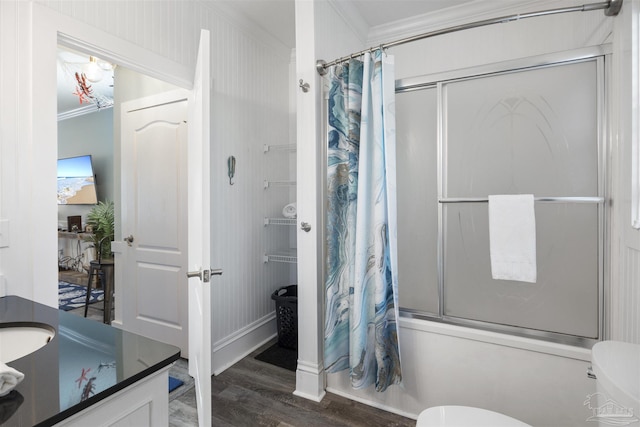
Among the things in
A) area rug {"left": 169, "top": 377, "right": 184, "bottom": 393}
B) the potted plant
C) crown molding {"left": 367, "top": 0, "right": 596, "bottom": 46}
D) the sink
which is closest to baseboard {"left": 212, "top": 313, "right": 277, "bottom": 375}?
area rug {"left": 169, "top": 377, "right": 184, "bottom": 393}

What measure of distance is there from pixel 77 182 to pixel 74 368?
5.47 meters

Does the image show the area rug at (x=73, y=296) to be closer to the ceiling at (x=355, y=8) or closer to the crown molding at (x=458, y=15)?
the ceiling at (x=355, y=8)

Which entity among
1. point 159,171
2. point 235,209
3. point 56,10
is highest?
point 56,10

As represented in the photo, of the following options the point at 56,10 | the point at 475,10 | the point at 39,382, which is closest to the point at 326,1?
the point at 475,10

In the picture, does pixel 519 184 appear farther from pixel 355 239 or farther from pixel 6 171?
pixel 6 171

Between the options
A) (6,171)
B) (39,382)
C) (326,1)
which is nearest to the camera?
(39,382)

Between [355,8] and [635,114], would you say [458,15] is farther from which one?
[635,114]

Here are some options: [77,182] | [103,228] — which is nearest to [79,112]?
[77,182]

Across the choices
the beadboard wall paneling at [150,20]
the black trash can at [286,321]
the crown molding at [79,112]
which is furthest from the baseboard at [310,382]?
the crown molding at [79,112]

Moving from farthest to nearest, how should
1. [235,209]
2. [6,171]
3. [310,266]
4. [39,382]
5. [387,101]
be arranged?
1. [235,209]
2. [310,266]
3. [387,101]
4. [6,171]
5. [39,382]

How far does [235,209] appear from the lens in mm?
2467

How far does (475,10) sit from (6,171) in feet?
10.4

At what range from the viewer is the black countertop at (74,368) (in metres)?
0.59

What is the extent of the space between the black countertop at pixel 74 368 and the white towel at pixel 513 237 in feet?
4.89
